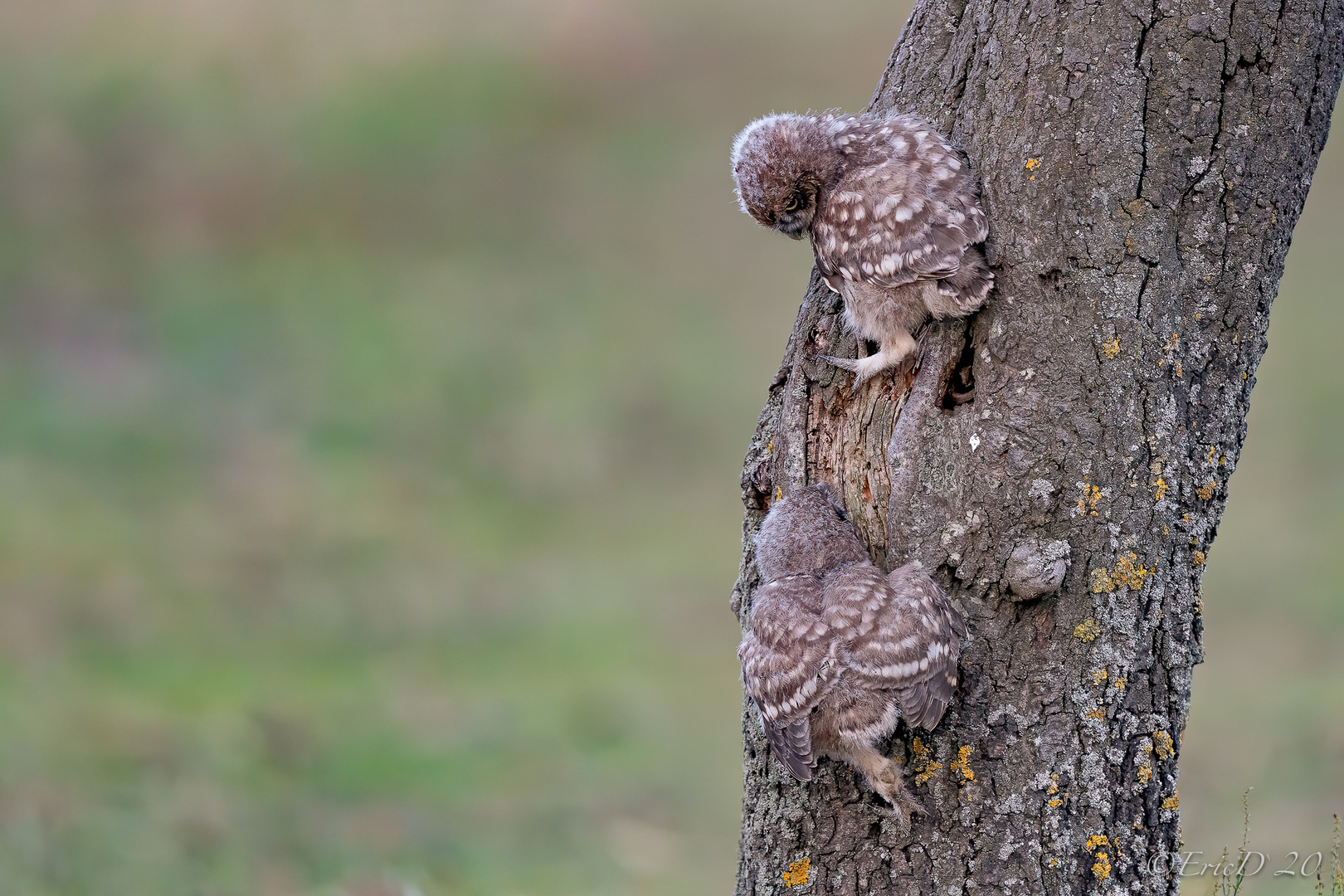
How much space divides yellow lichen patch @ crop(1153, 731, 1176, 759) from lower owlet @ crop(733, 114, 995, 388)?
1051 mm

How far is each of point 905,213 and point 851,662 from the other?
1.03 metres

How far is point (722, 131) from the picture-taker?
38.8ft

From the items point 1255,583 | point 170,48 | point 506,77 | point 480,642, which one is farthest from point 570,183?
point 1255,583

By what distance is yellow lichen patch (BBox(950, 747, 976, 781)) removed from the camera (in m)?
2.38

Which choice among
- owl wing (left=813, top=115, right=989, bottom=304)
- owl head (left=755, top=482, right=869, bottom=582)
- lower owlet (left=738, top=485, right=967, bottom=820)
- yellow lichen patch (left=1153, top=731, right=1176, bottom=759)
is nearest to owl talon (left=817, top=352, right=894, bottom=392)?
owl wing (left=813, top=115, right=989, bottom=304)

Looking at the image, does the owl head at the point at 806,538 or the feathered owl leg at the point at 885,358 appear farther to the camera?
the feathered owl leg at the point at 885,358

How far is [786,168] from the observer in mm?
2619

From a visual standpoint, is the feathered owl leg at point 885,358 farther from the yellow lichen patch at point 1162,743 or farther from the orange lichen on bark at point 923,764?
the yellow lichen patch at point 1162,743

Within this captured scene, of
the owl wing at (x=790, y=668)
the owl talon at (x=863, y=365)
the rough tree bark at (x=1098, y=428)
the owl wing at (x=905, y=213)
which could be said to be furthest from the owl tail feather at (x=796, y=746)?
the owl wing at (x=905, y=213)

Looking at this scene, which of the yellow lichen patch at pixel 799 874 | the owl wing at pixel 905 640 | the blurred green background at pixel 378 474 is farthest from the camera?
the blurred green background at pixel 378 474

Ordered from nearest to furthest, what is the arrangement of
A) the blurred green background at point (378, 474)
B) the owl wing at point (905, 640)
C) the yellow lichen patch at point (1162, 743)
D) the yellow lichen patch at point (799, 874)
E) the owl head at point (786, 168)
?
the owl wing at point (905, 640)
the yellow lichen patch at point (1162, 743)
the yellow lichen patch at point (799, 874)
the owl head at point (786, 168)
the blurred green background at point (378, 474)

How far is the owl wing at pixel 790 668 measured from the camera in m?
2.33

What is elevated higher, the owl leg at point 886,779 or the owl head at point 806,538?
the owl head at point 806,538

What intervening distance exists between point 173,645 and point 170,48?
21.9 ft
